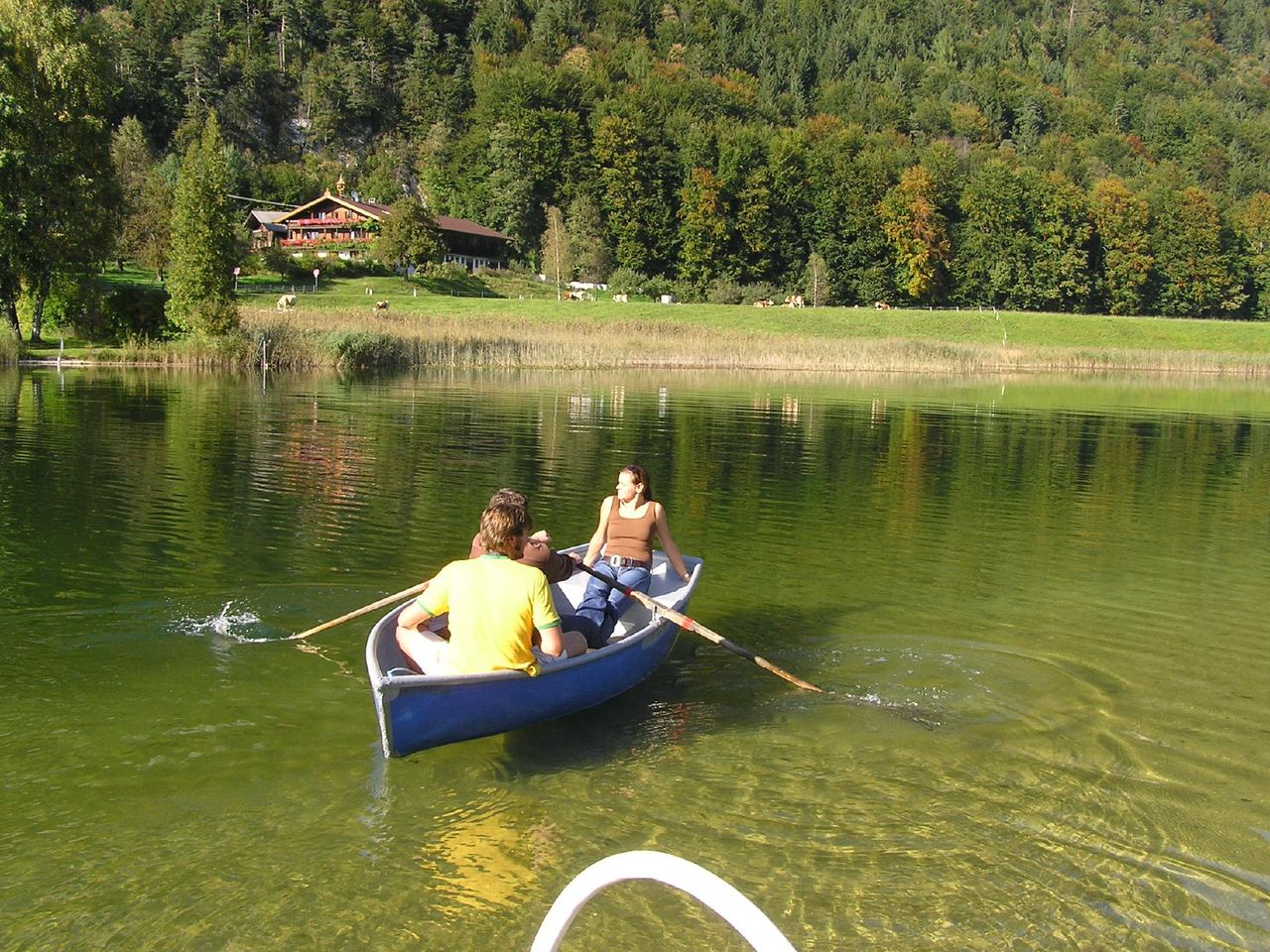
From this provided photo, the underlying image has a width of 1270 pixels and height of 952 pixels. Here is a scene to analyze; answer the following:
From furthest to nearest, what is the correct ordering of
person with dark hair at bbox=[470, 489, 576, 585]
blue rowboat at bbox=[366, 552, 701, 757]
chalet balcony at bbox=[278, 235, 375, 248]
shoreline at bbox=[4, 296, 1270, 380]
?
chalet balcony at bbox=[278, 235, 375, 248], shoreline at bbox=[4, 296, 1270, 380], person with dark hair at bbox=[470, 489, 576, 585], blue rowboat at bbox=[366, 552, 701, 757]

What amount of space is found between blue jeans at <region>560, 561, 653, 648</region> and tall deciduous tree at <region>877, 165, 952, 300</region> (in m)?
85.4

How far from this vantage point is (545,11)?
6575 inches

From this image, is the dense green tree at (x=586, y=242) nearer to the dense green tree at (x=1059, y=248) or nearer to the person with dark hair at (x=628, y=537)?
the dense green tree at (x=1059, y=248)

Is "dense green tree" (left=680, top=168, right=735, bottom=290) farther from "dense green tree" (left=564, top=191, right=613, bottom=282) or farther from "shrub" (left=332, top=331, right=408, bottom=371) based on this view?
"shrub" (left=332, top=331, right=408, bottom=371)

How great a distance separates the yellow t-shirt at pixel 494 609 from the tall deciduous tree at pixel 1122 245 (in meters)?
95.8

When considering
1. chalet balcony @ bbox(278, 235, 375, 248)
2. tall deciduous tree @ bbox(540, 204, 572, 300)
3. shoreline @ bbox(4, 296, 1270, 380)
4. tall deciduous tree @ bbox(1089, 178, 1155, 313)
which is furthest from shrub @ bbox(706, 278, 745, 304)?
tall deciduous tree @ bbox(1089, 178, 1155, 313)

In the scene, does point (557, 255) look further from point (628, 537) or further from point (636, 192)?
point (628, 537)

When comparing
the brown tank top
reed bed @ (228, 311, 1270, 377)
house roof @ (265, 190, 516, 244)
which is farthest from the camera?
house roof @ (265, 190, 516, 244)

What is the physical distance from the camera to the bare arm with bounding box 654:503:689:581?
8.95m

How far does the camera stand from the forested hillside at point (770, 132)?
92.2 meters

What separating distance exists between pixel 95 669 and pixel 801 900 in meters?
5.51

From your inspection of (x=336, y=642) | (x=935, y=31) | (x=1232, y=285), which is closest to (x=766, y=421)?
(x=336, y=642)

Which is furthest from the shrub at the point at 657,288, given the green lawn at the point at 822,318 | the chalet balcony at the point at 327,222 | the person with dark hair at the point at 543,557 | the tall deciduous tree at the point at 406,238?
the person with dark hair at the point at 543,557

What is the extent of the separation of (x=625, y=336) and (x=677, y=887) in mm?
45944
